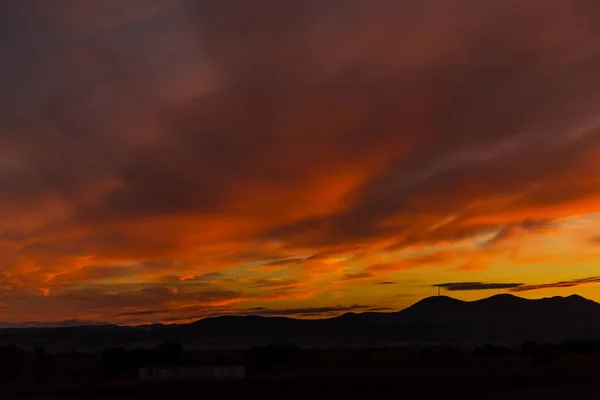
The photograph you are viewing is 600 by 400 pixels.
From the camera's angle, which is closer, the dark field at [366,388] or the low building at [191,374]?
the dark field at [366,388]

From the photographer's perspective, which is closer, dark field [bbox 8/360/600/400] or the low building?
dark field [bbox 8/360/600/400]

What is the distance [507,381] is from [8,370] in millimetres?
60742

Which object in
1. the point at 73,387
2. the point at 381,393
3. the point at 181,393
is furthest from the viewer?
the point at 73,387

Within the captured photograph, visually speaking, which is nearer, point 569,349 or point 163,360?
point 163,360

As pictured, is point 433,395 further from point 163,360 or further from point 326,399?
point 163,360

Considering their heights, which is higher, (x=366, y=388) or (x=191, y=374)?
(x=191, y=374)

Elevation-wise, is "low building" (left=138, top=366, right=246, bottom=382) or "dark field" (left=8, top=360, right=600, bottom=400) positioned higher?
"low building" (left=138, top=366, right=246, bottom=382)

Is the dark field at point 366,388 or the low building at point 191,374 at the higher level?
the low building at point 191,374

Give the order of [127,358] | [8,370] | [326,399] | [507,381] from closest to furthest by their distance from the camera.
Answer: [326,399], [507,381], [8,370], [127,358]

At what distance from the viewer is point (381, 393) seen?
63.2m

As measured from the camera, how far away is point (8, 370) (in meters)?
95.8

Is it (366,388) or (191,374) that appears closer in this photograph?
(366,388)

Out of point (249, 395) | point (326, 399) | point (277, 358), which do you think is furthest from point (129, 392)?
point (277, 358)

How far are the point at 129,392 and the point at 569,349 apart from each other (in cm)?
11246
